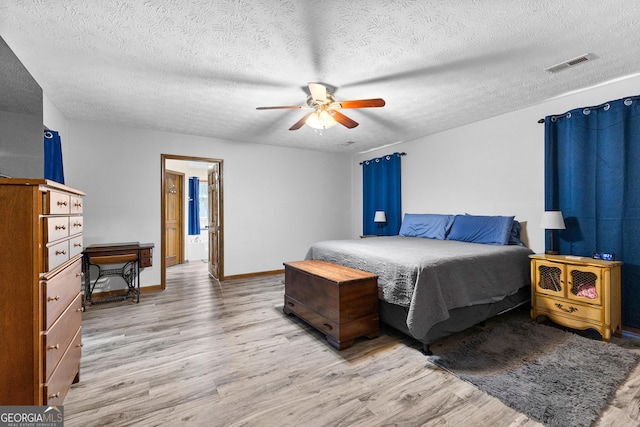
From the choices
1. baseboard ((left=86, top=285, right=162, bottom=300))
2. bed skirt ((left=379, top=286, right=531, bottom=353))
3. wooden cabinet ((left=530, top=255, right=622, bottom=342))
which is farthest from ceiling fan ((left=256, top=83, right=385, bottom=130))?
baseboard ((left=86, top=285, right=162, bottom=300))

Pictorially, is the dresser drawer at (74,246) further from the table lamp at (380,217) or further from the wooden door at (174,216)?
the wooden door at (174,216)

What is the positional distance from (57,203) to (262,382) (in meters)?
1.60

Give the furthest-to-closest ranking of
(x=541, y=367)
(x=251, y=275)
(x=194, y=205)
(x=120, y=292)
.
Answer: (x=194, y=205) → (x=251, y=275) → (x=120, y=292) → (x=541, y=367)

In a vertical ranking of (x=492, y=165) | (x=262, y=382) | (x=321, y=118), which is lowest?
(x=262, y=382)

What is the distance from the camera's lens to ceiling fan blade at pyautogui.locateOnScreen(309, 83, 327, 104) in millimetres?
2426

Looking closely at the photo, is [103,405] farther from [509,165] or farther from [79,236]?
[509,165]

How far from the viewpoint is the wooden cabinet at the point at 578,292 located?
2369 millimetres

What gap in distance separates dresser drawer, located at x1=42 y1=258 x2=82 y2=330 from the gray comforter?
215 centimetres

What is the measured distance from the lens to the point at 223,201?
4.72m

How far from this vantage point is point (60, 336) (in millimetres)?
1484

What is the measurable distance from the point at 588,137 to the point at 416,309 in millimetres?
2599

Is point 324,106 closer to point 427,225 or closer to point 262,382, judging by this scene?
point 262,382

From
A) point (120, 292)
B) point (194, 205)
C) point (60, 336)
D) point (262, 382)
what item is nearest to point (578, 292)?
point (262, 382)

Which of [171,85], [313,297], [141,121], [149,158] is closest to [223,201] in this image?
[149,158]
